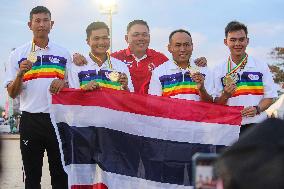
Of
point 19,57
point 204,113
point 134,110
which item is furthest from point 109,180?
point 19,57

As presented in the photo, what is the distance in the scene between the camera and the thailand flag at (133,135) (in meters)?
5.40

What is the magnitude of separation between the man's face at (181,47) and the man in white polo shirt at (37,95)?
4.22 feet

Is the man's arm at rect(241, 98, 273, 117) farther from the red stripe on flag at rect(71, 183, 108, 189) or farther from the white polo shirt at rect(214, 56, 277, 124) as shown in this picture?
the red stripe on flag at rect(71, 183, 108, 189)

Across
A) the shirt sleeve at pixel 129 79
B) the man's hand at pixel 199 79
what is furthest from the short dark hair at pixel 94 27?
the man's hand at pixel 199 79

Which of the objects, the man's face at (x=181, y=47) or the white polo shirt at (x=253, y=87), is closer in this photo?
the white polo shirt at (x=253, y=87)

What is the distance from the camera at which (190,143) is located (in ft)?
18.0

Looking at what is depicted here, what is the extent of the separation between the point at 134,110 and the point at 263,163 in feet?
14.5

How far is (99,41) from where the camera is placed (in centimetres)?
576

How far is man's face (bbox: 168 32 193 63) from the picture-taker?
5707mm

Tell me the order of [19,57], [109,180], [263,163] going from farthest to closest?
1. [19,57]
2. [109,180]
3. [263,163]

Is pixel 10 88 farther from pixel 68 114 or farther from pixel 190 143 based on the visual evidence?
pixel 190 143

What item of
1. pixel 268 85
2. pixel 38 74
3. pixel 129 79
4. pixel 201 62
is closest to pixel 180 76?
pixel 201 62

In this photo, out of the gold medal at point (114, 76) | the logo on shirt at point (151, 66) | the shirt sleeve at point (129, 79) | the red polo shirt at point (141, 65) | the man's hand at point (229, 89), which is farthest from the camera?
the logo on shirt at point (151, 66)

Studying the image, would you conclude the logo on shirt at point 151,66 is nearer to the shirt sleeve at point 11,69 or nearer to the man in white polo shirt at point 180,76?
the man in white polo shirt at point 180,76
